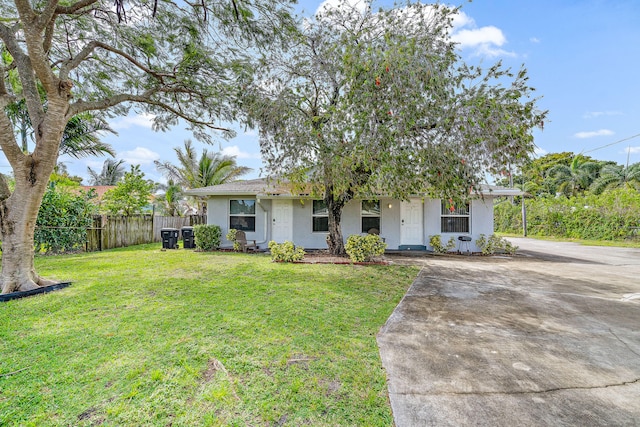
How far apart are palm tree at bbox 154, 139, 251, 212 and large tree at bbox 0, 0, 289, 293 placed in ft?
34.5

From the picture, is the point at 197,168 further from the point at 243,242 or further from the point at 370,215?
the point at 370,215

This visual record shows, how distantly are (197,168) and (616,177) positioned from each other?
111 feet

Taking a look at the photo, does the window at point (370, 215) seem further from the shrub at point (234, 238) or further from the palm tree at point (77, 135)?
the palm tree at point (77, 135)

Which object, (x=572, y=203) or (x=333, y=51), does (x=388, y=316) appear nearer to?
(x=333, y=51)

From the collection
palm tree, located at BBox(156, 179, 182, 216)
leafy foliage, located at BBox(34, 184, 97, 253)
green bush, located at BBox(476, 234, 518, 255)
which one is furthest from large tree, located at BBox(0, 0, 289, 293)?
palm tree, located at BBox(156, 179, 182, 216)

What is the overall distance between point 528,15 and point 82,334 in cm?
1317

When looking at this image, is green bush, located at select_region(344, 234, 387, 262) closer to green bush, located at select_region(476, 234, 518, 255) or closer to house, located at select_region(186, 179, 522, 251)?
house, located at select_region(186, 179, 522, 251)

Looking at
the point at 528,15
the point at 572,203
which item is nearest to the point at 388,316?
the point at 528,15

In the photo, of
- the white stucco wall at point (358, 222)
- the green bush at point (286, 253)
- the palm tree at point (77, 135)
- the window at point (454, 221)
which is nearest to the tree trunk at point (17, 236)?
the green bush at point (286, 253)

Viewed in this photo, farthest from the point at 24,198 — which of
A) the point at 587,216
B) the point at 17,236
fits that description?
the point at 587,216

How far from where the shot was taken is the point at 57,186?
11.6m

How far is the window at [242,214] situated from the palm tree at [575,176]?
102ft

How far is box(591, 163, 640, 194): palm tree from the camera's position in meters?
23.8

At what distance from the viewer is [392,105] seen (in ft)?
17.6
